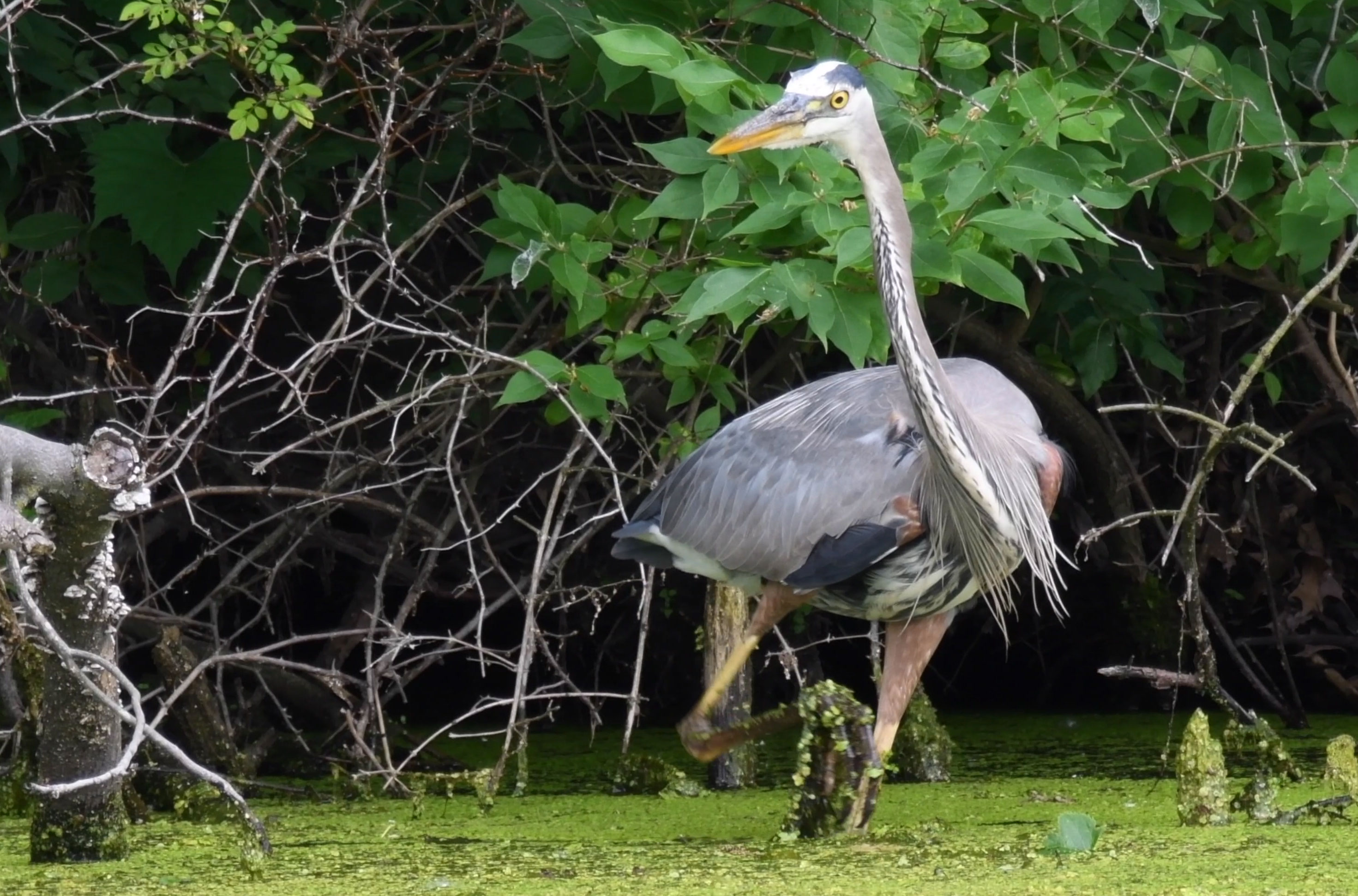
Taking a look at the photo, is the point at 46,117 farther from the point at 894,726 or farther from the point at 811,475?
the point at 894,726

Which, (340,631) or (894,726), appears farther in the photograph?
(340,631)

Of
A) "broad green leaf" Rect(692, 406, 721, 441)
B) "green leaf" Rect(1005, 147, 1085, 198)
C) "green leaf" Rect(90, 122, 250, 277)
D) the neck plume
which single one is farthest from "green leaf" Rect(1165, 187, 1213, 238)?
"green leaf" Rect(90, 122, 250, 277)

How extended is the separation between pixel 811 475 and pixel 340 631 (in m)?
1.12

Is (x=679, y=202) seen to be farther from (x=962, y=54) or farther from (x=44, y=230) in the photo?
(x=44, y=230)

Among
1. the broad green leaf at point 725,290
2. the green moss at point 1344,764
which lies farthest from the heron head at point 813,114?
the green moss at point 1344,764

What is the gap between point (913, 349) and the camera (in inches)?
119

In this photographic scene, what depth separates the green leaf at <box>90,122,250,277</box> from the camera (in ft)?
12.2

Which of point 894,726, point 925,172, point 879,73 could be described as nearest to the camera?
point 925,172

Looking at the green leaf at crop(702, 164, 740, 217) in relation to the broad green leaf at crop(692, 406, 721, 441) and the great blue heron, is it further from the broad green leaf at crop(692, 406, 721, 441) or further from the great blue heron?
the broad green leaf at crop(692, 406, 721, 441)

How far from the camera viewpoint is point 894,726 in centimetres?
338

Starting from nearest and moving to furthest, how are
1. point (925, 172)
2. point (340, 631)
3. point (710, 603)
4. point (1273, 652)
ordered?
1. point (925, 172)
2. point (340, 631)
3. point (710, 603)
4. point (1273, 652)

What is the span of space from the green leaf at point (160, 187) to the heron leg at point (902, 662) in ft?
5.71

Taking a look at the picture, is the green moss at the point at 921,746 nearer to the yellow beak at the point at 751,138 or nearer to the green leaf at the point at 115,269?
the yellow beak at the point at 751,138

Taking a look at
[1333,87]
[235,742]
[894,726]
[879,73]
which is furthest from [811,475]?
[235,742]
